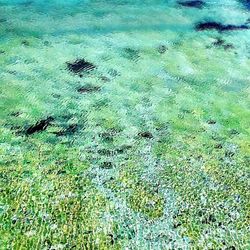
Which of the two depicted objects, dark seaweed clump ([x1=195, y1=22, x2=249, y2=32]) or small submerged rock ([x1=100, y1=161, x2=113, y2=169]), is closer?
small submerged rock ([x1=100, y1=161, x2=113, y2=169])

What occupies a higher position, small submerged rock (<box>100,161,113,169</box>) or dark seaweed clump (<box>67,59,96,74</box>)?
small submerged rock (<box>100,161,113,169</box>)

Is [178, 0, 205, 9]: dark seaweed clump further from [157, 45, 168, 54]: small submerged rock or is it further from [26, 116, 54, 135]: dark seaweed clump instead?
[26, 116, 54, 135]: dark seaweed clump

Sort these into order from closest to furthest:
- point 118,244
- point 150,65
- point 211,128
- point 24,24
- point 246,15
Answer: point 118,244 < point 211,128 < point 150,65 < point 24,24 < point 246,15

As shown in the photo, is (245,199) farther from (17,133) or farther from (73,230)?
(17,133)

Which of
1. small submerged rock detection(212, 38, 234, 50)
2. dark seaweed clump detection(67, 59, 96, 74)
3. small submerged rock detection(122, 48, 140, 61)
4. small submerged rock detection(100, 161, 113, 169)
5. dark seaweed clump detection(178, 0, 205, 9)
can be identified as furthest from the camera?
dark seaweed clump detection(178, 0, 205, 9)

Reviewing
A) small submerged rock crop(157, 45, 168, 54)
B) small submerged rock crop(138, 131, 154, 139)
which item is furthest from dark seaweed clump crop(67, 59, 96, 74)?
small submerged rock crop(138, 131, 154, 139)

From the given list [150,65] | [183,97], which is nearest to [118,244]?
[183,97]

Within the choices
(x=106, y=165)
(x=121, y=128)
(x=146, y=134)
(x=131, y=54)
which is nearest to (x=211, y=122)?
(x=146, y=134)
